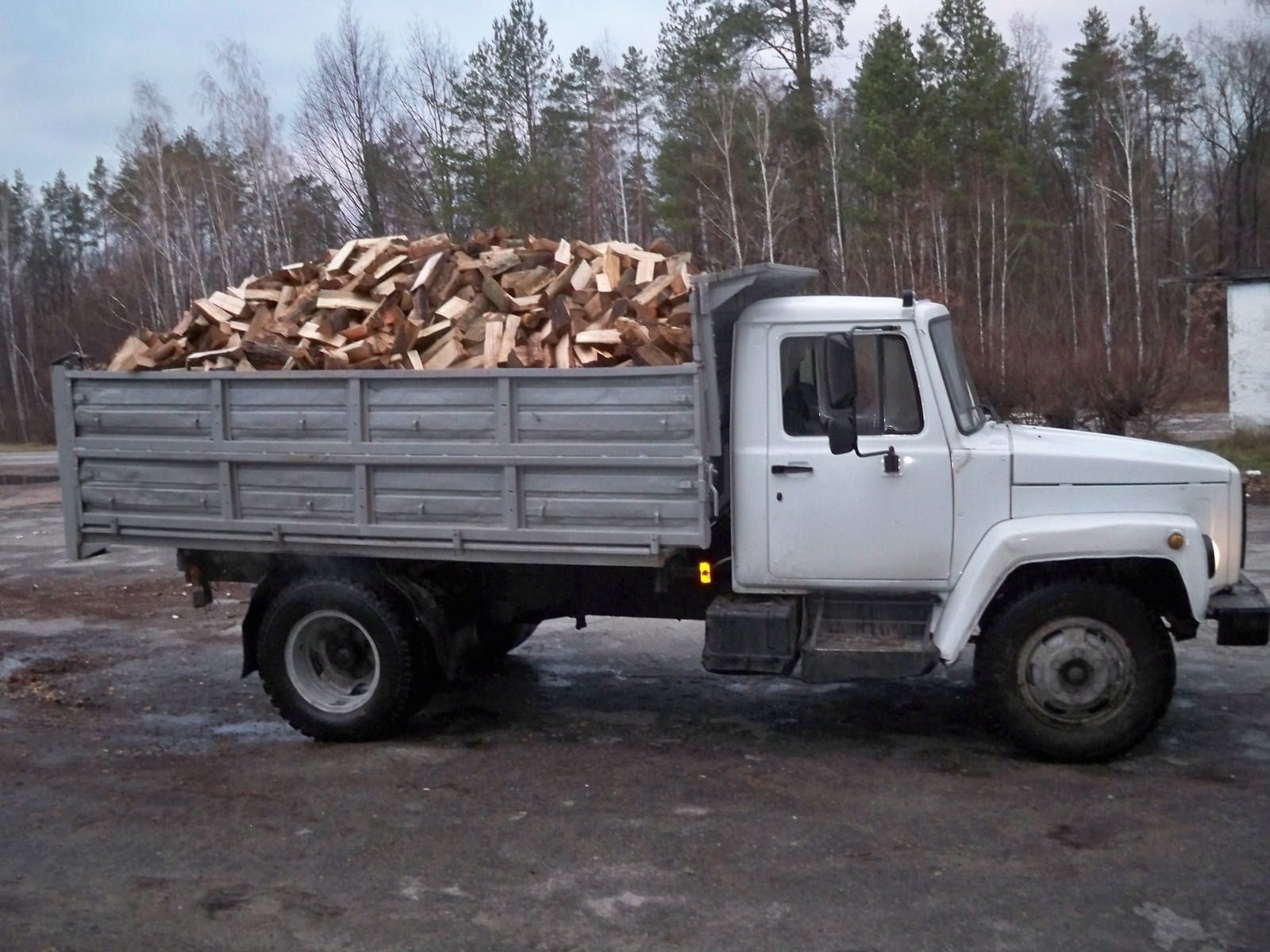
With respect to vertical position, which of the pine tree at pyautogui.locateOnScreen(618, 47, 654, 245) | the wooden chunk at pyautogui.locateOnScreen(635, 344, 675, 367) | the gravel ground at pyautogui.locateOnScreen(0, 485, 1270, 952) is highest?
the pine tree at pyautogui.locateOnScreen(618, 47, 654, 245)

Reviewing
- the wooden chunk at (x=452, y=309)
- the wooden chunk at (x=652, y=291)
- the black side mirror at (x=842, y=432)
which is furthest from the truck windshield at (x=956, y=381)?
the wooden chunk at (x=452, y=309)

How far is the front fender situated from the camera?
6125 millimetres

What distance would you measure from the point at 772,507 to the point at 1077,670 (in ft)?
5.47

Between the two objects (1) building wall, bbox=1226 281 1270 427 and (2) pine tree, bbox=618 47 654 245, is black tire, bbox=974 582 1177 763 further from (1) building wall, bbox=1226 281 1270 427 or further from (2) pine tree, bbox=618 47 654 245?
(2) pine tree, bbox=618 47 654 245

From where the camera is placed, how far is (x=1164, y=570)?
20.6 feet

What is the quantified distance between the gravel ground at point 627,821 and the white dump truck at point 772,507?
1.85ft

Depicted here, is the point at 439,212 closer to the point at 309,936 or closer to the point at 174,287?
the point at 174,287

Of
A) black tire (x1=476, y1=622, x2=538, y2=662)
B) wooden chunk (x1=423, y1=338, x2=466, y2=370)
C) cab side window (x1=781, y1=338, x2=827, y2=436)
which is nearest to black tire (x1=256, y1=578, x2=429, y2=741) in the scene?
black tire (x1=476, y1=622, x2=538, y2=662)

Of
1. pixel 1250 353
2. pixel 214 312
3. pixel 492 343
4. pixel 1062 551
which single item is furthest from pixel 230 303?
pixel 1250 353

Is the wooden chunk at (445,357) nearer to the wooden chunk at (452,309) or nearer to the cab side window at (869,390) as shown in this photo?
the wooden chunk at (452,309)

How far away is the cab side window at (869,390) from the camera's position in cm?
642

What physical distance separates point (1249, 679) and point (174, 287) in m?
34.7

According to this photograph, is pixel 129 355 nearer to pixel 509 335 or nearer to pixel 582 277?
pixel 509 335

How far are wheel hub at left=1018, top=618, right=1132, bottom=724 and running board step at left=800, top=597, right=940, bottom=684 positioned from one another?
0.49 m
